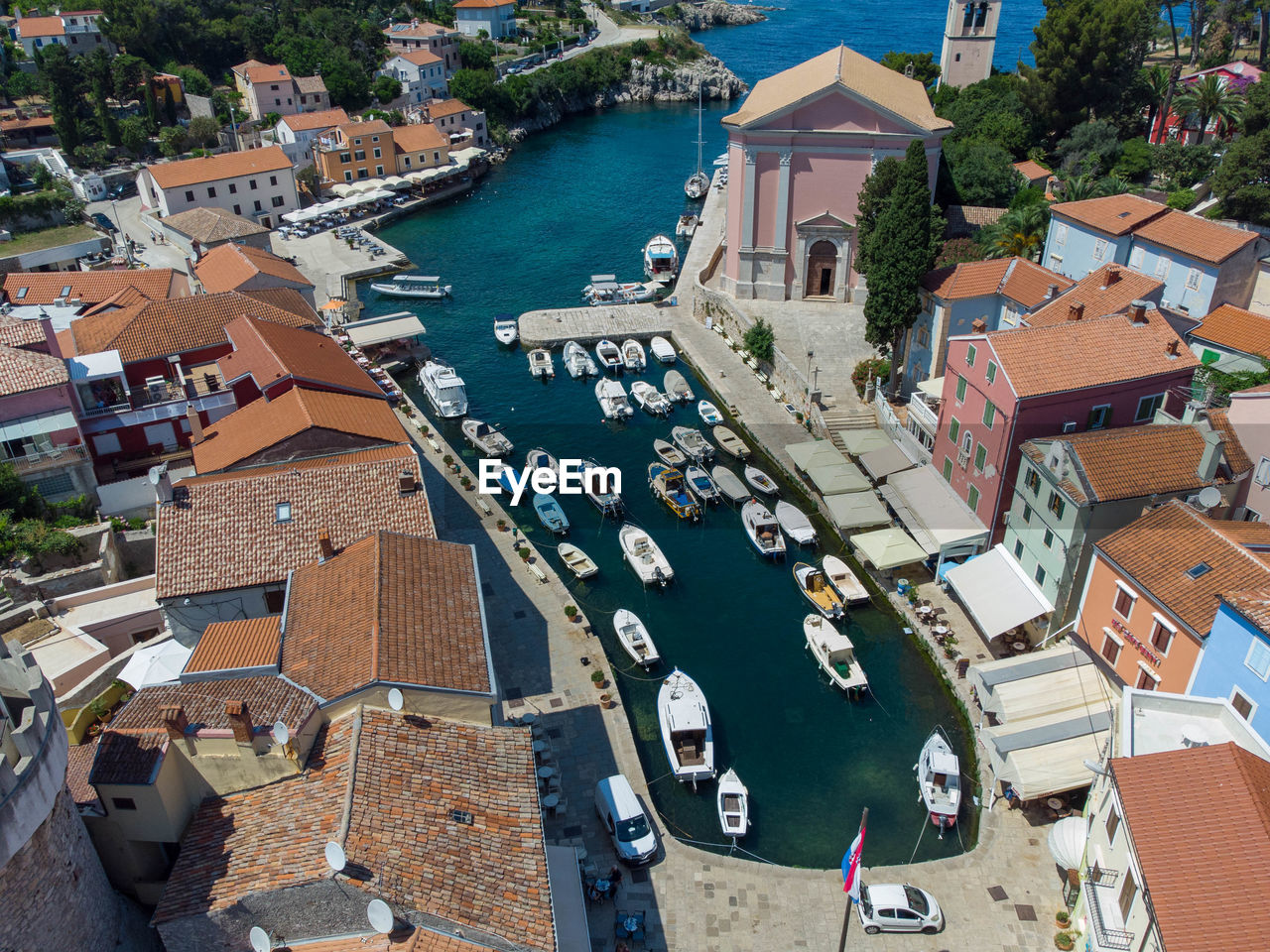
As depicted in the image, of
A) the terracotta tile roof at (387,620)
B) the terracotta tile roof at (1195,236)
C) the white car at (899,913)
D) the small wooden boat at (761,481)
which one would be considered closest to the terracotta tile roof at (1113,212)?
the terracotta tile roof at (1195,236)

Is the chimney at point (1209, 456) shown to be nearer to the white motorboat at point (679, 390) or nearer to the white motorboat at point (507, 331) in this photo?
the white motorboat at point (679, 390)

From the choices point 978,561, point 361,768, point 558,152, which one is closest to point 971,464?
point 978,561

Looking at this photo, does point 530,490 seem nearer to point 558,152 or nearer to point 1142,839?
point 1142,839

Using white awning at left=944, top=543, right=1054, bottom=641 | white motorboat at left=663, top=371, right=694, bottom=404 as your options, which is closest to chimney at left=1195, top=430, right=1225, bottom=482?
white awning at left=944, top=543, right=1054, bottom=641

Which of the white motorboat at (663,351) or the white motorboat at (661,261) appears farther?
the white motorboat at (661,261)

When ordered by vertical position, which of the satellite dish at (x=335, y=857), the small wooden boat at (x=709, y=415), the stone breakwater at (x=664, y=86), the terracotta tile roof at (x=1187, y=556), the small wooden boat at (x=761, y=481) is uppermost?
the satellite dish at (x=335, y=857)

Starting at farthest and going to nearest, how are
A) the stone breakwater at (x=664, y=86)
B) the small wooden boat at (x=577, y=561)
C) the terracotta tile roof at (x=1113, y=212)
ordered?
the stone breakwater at (x=664, y=86) < the terracotta tile roof at (x=1113, y=212) < the small wooden boat at (x=577, y=561)
